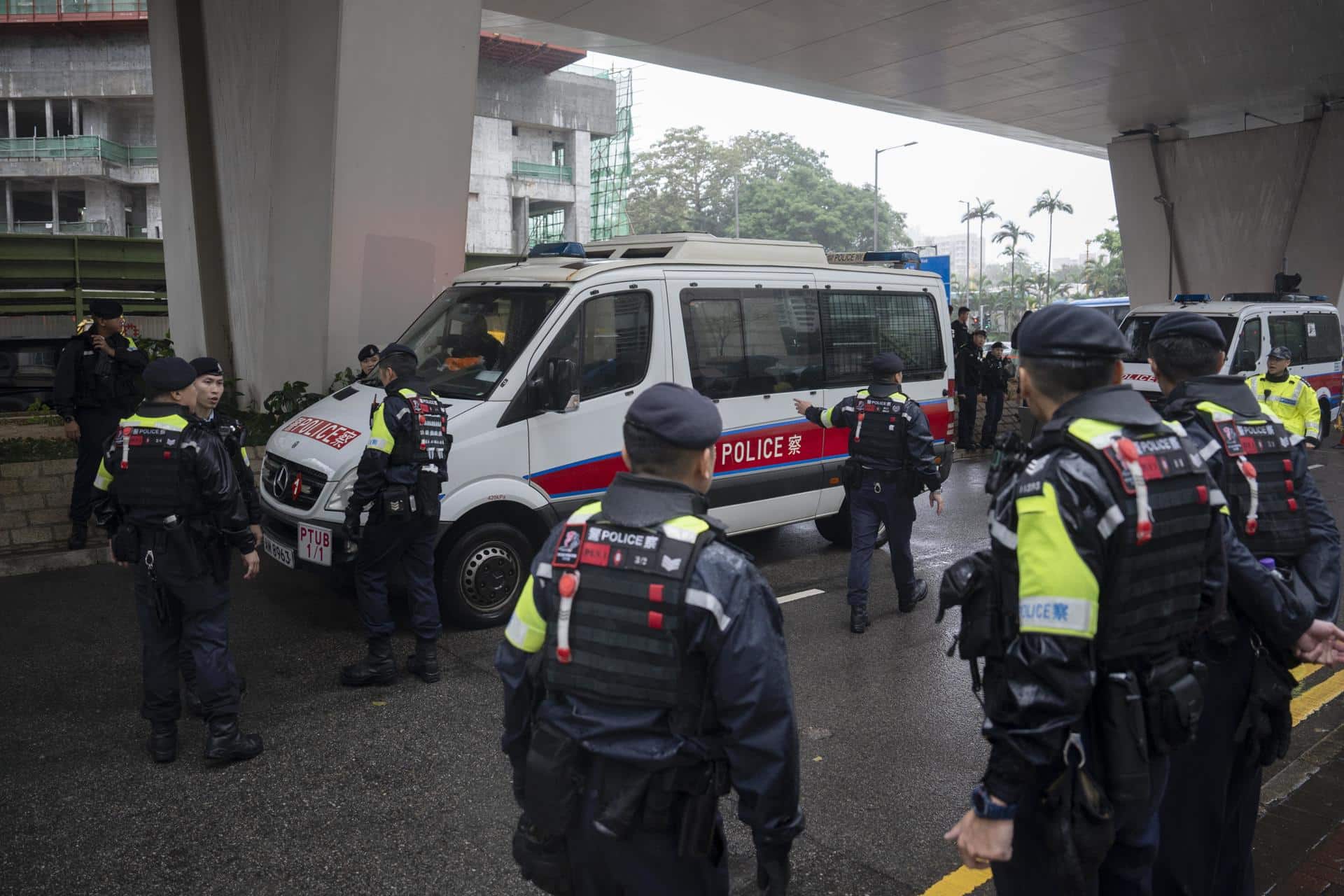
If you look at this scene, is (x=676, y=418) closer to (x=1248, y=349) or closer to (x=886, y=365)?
(x=886, y=365)

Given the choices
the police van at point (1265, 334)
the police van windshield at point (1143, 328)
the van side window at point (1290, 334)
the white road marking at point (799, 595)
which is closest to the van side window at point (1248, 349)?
the police van at point (1265, 334)

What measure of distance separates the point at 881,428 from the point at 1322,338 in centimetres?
1094

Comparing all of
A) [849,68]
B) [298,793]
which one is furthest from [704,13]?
[298,793]

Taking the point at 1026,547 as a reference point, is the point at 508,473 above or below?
below

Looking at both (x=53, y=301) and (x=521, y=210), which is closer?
(x=53, y=301)

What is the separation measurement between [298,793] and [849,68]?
692 inches

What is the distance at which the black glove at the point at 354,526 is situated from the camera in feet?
17.9

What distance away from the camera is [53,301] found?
674 inches

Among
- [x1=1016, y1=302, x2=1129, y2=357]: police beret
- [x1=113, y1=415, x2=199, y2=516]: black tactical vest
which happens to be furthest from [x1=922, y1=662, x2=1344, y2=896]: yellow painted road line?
[x1=113, y1=415, x2=199, y2=516]: black tactical vest

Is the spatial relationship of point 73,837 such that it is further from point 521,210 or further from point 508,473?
point 521,210

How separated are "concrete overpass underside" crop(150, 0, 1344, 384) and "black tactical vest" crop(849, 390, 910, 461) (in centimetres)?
546

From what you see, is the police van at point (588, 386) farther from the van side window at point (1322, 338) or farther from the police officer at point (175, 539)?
the van side window at point (1322, 338)

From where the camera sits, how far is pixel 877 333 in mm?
8578

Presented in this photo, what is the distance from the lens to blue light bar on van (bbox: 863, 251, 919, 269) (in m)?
9.48
